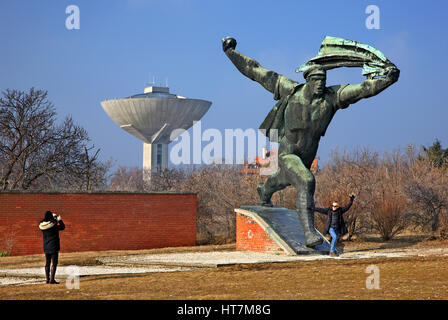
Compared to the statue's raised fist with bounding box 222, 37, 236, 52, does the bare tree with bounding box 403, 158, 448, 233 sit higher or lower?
lower

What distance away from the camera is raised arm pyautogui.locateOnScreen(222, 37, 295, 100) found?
14.6m

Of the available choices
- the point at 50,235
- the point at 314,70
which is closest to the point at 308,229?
the point at 314,70

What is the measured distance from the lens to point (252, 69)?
14805 millimetres

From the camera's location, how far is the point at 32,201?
19281mm

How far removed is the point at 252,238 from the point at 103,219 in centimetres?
618

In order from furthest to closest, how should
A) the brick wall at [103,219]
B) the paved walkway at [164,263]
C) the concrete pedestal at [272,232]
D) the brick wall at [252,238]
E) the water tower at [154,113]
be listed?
1. the water tower at [154,113]
2. the brick wall at [103,219]
3. the brick wall at [252,238]
4. the concrete pedestal at [272,232]
5. the paved walkway at [164,263]

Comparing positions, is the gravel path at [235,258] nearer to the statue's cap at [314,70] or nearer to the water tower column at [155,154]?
the statue's cap at [314,70]

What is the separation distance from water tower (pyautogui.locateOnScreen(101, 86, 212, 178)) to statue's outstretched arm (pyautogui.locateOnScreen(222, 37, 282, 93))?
58246 mm

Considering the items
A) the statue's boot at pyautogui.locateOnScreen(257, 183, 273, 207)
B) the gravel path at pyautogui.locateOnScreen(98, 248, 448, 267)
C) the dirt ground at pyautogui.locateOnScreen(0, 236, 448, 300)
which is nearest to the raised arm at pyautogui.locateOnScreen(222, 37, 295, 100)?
the statue's boot at pyautogui.locateOnScreen(257, 183, 273, 207)

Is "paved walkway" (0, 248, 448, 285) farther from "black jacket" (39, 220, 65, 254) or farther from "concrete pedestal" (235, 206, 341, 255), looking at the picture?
"black jacket" (39, 220, 65, 254)

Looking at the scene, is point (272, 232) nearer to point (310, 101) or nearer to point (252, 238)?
point (252, 238)

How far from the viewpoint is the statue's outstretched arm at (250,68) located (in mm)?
14688

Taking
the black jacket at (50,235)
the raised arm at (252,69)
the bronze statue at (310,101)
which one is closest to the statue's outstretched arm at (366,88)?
the bronze statue at (310,101)

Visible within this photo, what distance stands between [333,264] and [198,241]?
11.4 m
